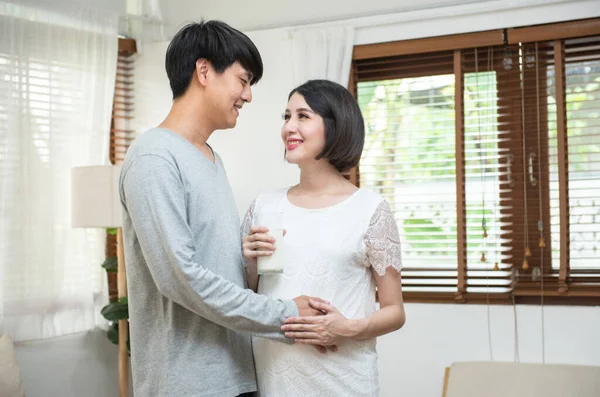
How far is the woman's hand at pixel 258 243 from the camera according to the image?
5.84ft

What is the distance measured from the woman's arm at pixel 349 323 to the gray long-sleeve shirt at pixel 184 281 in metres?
0.04

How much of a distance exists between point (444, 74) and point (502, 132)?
451mm

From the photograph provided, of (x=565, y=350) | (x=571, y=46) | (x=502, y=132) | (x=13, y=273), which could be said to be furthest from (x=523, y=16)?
(x=13, y=273)

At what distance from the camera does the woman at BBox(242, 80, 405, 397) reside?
1824 millimetres

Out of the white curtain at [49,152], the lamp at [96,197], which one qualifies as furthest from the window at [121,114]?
the lamp at [96,197]

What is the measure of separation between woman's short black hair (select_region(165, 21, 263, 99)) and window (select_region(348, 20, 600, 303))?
230cm

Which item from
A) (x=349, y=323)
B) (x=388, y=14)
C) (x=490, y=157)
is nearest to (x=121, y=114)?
(x=388, y=14)

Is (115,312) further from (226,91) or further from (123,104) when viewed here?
(226,91)

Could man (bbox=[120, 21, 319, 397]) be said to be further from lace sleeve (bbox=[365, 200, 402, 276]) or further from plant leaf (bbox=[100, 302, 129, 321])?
plant leaf (bbox=[100, 302, 129, 321])

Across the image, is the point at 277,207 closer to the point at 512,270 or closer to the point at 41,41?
the point at 512,270

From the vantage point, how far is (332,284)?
1853 mm

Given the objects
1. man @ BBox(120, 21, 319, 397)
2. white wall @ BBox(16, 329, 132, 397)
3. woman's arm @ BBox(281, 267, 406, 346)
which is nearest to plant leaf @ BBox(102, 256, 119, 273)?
white wall @ BBox(16, 329, 132, 397)

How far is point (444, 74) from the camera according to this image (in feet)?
13.2

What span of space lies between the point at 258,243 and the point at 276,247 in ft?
0.15
